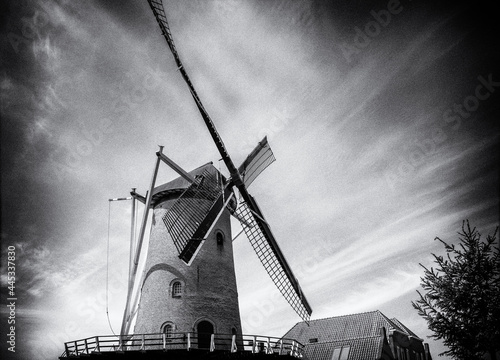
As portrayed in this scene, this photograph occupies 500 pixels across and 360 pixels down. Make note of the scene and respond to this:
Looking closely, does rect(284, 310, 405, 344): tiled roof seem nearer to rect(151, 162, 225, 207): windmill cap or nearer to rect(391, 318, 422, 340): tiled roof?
rect(391, 318, 422, 340): tiled roof

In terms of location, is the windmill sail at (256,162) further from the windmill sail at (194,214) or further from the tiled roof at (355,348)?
the tiled roof at (355,348)

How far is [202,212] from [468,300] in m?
8.91

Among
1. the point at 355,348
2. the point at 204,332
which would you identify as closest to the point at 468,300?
the point at 204,332

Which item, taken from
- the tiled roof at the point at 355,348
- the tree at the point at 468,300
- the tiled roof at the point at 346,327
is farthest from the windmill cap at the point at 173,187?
the tiled roof at the point at 346,327

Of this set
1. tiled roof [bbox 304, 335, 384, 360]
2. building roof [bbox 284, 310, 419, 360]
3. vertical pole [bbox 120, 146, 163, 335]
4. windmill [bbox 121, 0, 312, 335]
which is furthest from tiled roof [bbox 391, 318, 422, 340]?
vertical pole [bbox 120, 146, 163, 335]

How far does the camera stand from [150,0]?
1369 cm

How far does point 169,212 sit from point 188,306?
3.55 meters

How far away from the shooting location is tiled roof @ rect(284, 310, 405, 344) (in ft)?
73.9

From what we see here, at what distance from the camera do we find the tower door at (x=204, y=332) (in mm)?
12551

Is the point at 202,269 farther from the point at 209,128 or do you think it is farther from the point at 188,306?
the point at 209,128

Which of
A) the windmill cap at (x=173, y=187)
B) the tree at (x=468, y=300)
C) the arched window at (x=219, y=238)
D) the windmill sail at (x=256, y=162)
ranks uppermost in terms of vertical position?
the windmill sail at (x=256, y=162)

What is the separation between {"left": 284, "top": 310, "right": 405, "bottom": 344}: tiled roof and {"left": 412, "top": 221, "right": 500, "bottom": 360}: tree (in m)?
13.5

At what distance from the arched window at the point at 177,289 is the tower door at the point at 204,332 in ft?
4.32

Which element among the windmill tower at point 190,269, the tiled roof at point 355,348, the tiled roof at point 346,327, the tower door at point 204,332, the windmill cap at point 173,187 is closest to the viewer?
the tower door at point 204,332
